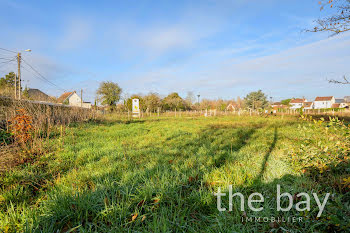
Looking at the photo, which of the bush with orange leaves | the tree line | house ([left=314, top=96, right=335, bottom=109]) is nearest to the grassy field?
the bush with orange leaves

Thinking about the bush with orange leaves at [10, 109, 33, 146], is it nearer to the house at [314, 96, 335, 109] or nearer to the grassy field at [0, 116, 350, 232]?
the grassy field at [0, 116, 350, 232]

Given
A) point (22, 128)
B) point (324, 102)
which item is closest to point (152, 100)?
point (22, 128)

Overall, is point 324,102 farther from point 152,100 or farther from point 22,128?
point 22,128

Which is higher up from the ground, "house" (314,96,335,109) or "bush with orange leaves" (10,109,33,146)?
"house" (314,96,335,109)

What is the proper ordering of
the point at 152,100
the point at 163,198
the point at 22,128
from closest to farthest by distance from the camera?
the point at 163,198
the point at 22,128
the point at 152,100

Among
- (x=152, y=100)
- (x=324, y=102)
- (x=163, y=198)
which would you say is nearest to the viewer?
(x=163, y=198)

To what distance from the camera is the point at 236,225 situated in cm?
174

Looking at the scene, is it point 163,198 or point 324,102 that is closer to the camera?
point 163,198

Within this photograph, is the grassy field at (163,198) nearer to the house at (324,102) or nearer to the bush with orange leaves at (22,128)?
the bush with orange leaves at (22,128)

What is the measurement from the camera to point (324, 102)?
68250 millimetres

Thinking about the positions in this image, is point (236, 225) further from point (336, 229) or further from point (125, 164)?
point (125, 164)

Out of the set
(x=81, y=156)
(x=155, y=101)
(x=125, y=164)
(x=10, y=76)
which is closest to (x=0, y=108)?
(x=81, y=156)

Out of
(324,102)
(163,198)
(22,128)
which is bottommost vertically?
(163,198)

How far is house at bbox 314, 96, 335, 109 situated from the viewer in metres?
66.4
